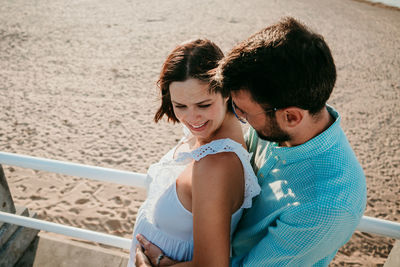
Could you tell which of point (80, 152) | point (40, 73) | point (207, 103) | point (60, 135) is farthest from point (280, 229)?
point (40, 73)

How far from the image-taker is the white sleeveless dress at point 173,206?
5.14ft

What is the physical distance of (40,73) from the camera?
8945mm

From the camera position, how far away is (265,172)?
1.67 m

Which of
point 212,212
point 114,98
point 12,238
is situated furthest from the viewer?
point 114,98

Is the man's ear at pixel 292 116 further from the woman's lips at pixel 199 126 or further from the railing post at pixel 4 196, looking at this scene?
the railing post at pixel 4 196

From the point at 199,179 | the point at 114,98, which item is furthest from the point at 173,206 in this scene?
the point at 114,98

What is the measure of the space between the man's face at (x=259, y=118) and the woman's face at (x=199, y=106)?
263 millimetres

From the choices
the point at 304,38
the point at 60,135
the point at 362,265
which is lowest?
the point at 60,135

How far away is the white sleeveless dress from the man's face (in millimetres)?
141

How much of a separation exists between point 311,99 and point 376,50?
14367 millimetres

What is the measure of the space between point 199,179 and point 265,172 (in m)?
0.41

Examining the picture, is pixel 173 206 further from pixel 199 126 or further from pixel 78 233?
pixel 78 233

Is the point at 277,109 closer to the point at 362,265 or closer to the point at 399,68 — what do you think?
the point at 362,265

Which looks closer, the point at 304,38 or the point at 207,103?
the point at 304,38
